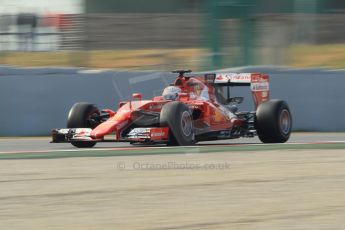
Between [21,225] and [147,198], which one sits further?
[147,198]

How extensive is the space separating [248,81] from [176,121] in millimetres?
2349

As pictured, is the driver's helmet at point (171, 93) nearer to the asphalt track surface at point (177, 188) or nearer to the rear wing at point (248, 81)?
the rear wing at point (248, 81)

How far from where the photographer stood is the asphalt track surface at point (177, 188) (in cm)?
675

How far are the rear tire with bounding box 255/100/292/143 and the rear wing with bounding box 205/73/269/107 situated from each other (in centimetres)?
64

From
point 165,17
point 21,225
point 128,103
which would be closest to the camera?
point 21,225

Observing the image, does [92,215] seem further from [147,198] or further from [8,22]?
[8,22]

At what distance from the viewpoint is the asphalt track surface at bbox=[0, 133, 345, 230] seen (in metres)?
6.75

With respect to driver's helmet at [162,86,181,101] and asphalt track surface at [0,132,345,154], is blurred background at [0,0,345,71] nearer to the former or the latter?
asphalt track surface at [0,132,345,154]

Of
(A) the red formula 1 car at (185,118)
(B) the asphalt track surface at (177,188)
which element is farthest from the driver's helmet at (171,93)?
(B) the asphalt track surface at (177,188)

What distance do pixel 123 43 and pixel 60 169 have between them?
936 centimetres

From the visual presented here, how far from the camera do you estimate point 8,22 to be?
1764 cm

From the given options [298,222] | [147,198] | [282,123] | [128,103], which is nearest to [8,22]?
[128,103]

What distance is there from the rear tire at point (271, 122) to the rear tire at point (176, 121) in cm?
156

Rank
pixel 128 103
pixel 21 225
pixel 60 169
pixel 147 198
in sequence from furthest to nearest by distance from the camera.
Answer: pixel 128 103 → pixel 60 169 → pixel 147 198 → pixel 21 225
